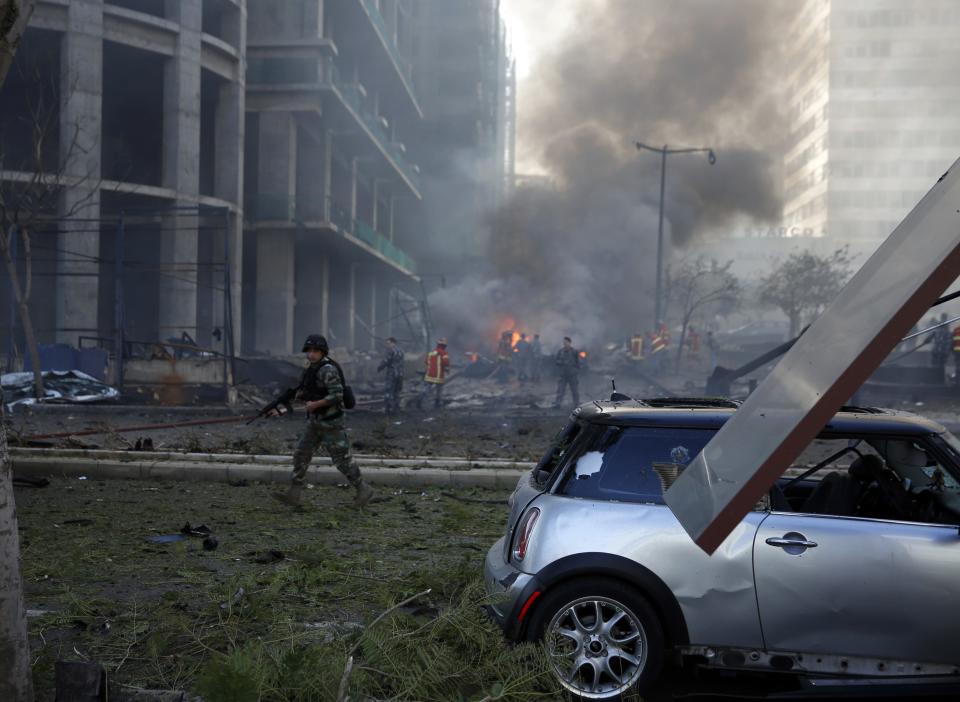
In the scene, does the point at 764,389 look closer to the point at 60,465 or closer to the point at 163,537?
the point at 163,537

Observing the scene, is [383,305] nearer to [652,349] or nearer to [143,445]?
[652,349]

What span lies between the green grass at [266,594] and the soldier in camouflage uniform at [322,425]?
0.23m

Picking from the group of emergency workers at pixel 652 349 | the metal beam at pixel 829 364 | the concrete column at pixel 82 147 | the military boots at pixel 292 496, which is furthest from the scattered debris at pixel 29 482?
the group of emergency workers at pixel 652 349

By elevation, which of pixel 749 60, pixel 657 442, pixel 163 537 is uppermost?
pixel 749 60

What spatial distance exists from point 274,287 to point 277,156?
456cm

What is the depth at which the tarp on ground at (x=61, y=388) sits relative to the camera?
17.2 metres

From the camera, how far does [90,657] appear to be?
3955 mm

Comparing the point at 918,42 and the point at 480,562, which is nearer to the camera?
the point at 480,562

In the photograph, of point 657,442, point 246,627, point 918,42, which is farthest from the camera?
point 918,42

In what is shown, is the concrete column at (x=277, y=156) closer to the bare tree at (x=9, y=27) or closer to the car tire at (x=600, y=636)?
the bare tree at (x=9, y=27)

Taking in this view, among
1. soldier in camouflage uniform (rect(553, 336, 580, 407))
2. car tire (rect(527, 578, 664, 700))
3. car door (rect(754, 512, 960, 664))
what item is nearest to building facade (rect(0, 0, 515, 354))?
soldier in camouflage uniform (rect(553, 336, 580, 407))

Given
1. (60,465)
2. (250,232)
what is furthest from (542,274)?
(60,465)

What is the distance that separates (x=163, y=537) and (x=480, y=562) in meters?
2.57

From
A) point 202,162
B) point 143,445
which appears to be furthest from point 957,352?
point 202,162
